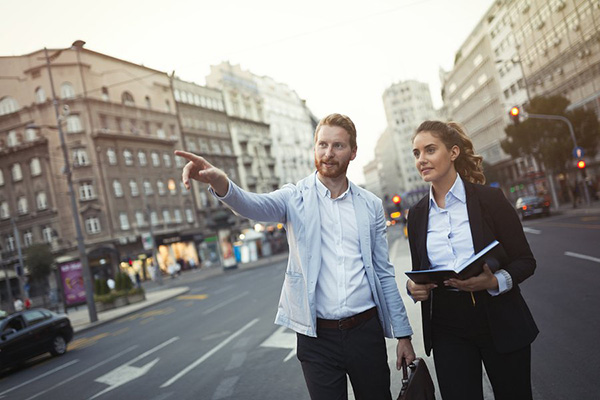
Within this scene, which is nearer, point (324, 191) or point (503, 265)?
point (503, 265)

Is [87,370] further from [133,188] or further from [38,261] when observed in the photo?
[133,188]

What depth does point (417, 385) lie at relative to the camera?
249 cm

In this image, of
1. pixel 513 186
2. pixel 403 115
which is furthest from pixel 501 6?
pixel 403 115

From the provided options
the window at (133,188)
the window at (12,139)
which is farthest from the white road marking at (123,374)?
the window at (12,139)

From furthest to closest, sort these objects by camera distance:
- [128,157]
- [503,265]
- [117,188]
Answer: [128,157] → [117,188] → [503,265]

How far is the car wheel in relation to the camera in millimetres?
11930

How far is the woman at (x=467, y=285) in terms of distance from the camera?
8.23 ft

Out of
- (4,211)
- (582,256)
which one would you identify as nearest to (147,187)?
(4,211)

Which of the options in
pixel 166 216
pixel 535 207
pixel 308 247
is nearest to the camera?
pixel 308 247

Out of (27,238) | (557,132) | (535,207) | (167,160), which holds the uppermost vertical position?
(167,160)

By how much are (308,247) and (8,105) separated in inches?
1832

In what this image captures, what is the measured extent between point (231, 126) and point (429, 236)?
60.2m

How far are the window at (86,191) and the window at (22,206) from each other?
5.63m

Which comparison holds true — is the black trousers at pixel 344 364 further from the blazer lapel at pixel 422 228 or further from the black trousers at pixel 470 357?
the blazer lapel at pixel 422 228
